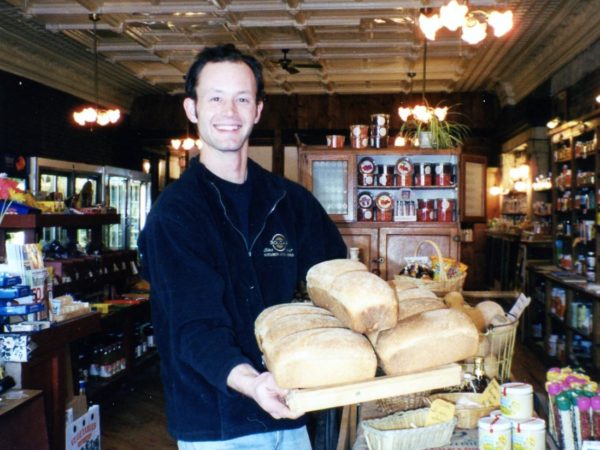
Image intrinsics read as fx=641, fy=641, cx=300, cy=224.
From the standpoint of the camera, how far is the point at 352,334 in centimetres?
139

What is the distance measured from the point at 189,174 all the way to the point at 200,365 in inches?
21.5

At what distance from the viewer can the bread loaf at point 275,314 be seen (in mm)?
1438

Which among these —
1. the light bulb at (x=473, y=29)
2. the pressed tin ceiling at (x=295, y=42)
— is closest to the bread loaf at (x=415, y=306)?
the light bulb at (x=473, y=29)

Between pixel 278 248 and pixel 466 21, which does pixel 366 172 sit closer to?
pixel 466 21

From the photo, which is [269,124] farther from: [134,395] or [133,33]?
[134,395]

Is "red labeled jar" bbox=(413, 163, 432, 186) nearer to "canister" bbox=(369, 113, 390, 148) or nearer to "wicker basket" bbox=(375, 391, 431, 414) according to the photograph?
"canister" bbox=(369, 113, 390, 148)

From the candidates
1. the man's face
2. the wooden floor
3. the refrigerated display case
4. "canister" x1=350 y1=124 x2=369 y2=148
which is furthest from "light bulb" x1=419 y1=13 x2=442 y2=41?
the refrigerated display case

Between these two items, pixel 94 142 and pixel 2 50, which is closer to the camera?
pixel 2 50

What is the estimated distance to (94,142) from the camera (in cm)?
1083

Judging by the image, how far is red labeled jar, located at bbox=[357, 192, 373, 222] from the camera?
18.8ft

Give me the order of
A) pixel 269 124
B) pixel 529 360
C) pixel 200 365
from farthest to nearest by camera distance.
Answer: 1. pixel 269 124
2. pixel 529 360
3. pixel 200 365

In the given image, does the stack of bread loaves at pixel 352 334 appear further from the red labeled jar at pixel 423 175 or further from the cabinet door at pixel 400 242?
the red labeled jar at pixel 423 175

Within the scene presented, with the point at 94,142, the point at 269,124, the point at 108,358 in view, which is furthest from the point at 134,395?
the point at 269,124

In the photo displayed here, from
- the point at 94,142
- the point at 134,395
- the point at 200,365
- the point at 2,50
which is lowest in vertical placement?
the point at 134,395
